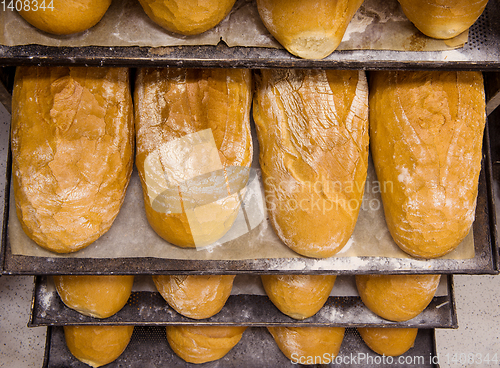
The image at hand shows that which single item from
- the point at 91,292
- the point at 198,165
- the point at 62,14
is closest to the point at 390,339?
the point at 198,165

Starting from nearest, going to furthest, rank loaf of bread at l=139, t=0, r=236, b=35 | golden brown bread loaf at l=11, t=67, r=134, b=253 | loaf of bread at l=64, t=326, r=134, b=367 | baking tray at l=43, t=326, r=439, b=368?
loaf of bread at l=139, t=0, r=236, b=35 < golden brown bread loaf at l=11, t=67, r=134, b=253 < loaf of bread at l=64, t=326, r=134, b=367 < baking tray at l=43, t=326, r=439, b=368

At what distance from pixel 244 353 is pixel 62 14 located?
1.90 m

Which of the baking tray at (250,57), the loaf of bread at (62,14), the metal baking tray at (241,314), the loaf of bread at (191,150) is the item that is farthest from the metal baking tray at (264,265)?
the loaf of bread at (62,14)

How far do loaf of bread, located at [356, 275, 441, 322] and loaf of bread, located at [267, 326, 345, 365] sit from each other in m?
0.37

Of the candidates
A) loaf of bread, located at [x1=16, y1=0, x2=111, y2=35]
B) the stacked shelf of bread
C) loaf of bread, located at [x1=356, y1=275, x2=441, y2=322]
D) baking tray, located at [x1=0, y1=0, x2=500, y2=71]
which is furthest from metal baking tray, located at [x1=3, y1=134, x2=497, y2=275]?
loaf of bread, located at [x1=16, y1=0, x2=111, y2=35]

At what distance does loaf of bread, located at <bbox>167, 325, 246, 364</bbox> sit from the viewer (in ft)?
6.12

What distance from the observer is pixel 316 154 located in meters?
1.32

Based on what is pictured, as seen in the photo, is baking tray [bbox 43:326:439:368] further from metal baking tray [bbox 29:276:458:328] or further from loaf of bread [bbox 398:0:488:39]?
loaf of bread [bbox 398:0:488:39]

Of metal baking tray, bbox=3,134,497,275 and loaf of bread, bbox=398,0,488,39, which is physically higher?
loaf of bread, bbox=398,0,488,39

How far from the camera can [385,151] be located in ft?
4.55

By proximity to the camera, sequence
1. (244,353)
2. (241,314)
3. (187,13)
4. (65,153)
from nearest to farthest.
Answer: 1. (187,13)
2. (65,153)
3. (241,314)
4. (244,353)

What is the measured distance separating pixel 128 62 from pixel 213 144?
0.40 metres

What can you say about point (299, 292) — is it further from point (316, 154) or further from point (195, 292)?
point (316, 154)

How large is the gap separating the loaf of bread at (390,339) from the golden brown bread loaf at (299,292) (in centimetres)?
46
